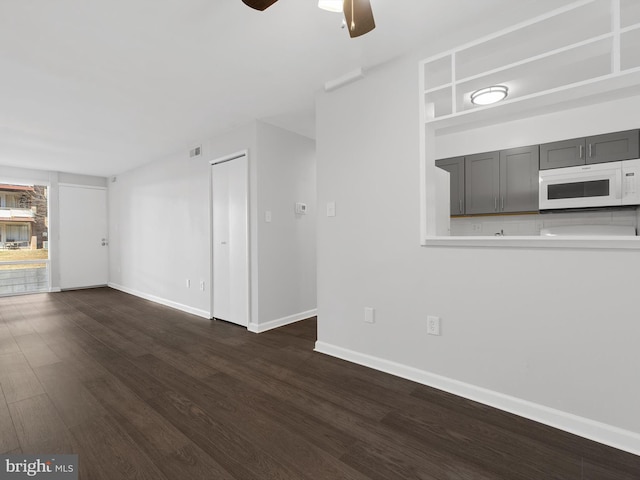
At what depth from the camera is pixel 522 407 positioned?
6.24 feet

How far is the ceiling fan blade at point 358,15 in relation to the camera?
4.75ft

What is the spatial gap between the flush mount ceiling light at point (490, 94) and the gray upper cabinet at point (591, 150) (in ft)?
3.06

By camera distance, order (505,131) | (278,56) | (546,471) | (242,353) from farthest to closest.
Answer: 1. (505,131)
2. (242,353)
3. (278,56)
4. (546,471)

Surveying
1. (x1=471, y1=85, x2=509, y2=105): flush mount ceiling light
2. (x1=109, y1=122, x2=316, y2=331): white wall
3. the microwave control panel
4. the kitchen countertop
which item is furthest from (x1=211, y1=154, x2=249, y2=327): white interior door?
the microwave control panel

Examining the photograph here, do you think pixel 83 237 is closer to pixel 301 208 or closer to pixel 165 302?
pixel 165 302

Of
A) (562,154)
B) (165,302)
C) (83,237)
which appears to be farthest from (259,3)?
(83,237)

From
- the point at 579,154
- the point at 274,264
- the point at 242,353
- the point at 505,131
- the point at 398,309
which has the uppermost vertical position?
the point at 505,131

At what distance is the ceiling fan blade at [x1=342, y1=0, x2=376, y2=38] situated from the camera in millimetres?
1448

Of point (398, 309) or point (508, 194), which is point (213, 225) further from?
point (508, 194)

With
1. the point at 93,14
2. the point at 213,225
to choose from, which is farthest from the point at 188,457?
the point at 213,225

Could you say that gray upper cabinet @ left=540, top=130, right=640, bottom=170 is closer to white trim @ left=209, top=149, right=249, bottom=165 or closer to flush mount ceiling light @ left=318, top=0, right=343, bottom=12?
flush mount ceiling light @ left=318, top=0, right=343, bottom=12

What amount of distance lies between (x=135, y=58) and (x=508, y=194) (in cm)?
393

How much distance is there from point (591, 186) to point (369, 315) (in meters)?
2.58

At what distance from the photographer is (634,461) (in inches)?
59.8
